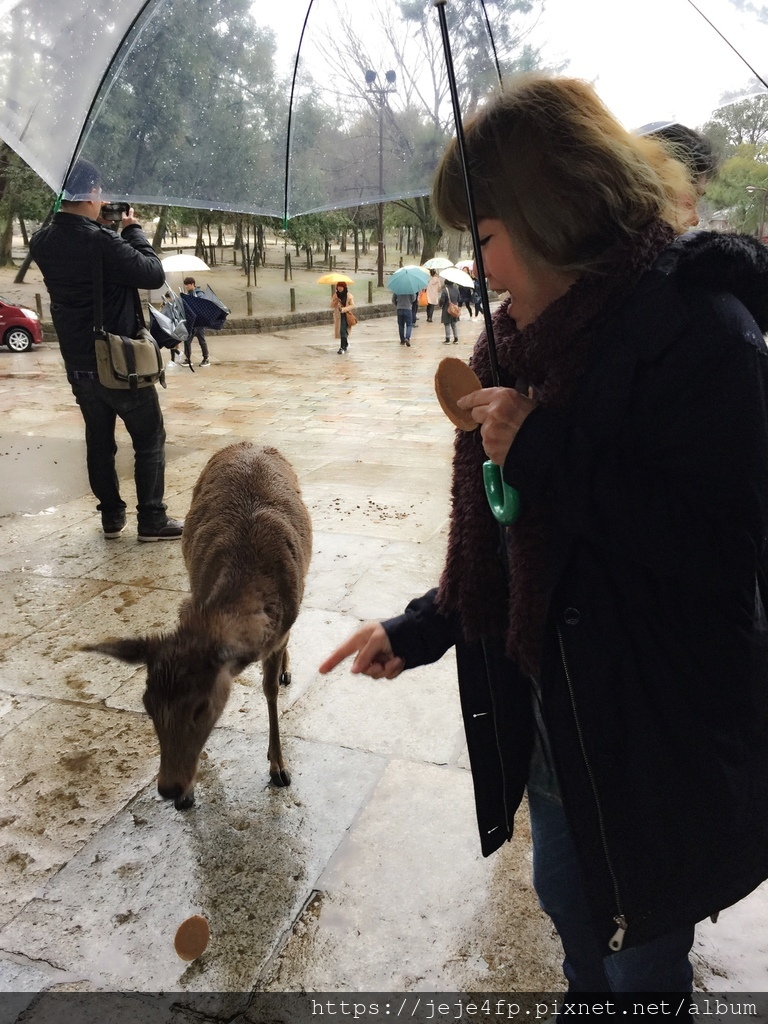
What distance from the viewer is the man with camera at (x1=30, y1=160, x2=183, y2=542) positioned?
545 centimetres

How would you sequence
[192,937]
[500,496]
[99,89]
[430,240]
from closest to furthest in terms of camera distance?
[500,496]
[192,937]
[99,89]
[430,240]

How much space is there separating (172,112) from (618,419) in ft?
8.36

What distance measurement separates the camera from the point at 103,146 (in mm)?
3125

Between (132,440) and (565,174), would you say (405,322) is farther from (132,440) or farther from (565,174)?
(565,174)

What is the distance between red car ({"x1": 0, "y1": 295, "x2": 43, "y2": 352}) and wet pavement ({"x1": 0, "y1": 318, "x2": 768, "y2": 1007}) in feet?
42.6

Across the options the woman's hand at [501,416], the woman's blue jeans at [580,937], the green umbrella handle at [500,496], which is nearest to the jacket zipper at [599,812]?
the woman's blue jeans at [580,937]

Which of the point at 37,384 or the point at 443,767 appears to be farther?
the point at 37,384

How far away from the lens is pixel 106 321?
18.8 ft

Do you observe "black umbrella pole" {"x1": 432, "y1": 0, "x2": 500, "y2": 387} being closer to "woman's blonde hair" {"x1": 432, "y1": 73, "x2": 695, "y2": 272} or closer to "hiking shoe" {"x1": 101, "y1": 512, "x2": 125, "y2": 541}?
"woman's blonde hair" {"x1": 432, "y1": 73, "x2": 695, "y2": 272}

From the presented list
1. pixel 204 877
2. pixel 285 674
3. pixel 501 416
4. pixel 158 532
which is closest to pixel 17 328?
pixel 158 532

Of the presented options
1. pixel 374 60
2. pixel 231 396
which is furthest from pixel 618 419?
pixel 231 396

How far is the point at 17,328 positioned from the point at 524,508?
18631 mm

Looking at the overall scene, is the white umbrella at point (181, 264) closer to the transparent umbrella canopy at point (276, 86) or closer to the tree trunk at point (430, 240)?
the transparent umbrella canopy at point (276, 86)

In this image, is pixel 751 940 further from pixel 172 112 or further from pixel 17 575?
pixel 17 575
